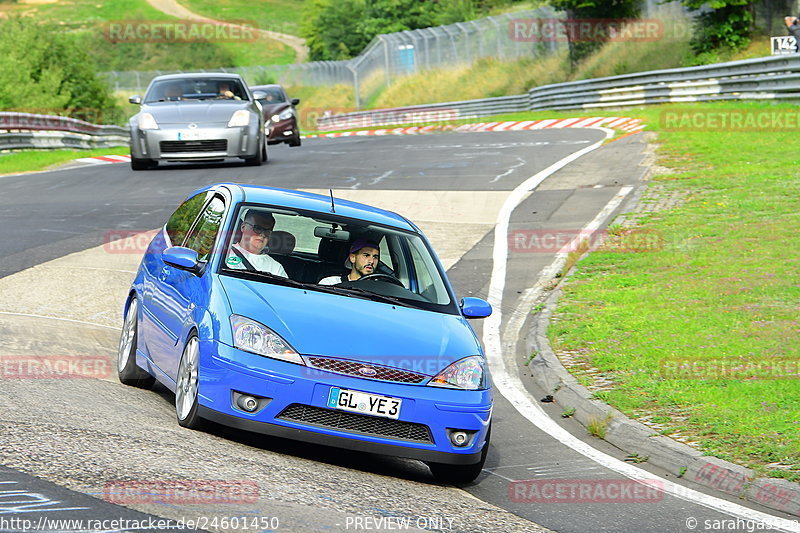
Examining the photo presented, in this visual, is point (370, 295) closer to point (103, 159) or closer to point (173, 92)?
point (173, 92)

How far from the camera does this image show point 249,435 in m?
7.14

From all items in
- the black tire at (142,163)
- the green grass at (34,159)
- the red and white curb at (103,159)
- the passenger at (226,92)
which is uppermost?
the passenger at (226,92)

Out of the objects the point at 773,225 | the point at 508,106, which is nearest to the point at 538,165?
the point at 773,225

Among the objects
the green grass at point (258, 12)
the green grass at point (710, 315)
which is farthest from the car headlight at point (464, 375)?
the green grass at point (258, 12)


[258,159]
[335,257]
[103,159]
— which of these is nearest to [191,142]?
[258,159]

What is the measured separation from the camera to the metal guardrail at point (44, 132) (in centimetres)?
3025

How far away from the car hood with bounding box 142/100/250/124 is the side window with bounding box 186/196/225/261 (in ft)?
45.5

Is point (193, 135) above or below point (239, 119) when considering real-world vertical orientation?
below

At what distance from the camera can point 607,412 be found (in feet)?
27.4

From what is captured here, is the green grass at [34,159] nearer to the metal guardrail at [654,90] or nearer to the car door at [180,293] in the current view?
the metal guardrail at [654,90]

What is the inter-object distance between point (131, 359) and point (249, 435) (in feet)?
5.38

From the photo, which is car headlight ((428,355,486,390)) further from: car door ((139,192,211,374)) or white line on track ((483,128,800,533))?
car door ((139,192,211,374))

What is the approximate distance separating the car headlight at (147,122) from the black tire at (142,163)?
3.76 ft

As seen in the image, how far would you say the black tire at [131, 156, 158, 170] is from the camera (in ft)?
75.6
